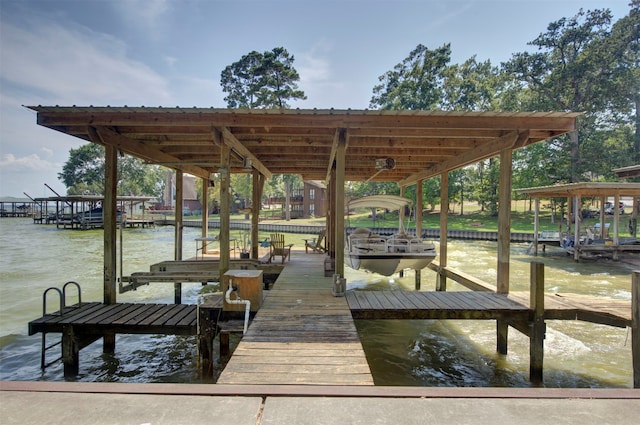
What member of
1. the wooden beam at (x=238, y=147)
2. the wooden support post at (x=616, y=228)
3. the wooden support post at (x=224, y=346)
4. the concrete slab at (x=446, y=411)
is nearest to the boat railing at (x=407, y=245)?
the wooden beam at (x=238, y=147)

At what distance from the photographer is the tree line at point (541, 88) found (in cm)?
2498

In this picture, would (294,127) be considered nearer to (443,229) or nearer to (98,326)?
(98,326)

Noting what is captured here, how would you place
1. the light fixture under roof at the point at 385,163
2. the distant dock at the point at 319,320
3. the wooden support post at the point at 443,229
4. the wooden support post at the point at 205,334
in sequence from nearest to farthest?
the distant dock at the point at 319,320, the wooden support post at the point at 205,334, the light fixture under roof at the point at 385,163, the wooden support post at the point at 443,229

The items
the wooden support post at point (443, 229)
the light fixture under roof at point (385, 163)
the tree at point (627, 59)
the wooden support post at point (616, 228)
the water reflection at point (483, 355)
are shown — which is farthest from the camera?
the tree at point (627, 59)

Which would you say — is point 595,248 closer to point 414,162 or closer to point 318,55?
point 414,162

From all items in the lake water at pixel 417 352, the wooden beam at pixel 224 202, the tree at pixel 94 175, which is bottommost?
the lake water at pixel 417 352

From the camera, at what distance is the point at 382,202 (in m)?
9.54

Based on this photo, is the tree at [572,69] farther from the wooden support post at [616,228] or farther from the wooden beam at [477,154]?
the wooden beam at [477,154]

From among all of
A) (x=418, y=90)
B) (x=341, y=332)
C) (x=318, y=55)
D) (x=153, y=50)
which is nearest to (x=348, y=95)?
(x=318, y=55)

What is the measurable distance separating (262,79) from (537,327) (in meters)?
33.5

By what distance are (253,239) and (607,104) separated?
3103 centimetres

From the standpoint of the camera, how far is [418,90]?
3225cm

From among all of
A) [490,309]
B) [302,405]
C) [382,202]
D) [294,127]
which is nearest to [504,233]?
[490,309]

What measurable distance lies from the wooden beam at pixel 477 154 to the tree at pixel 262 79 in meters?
26.4
